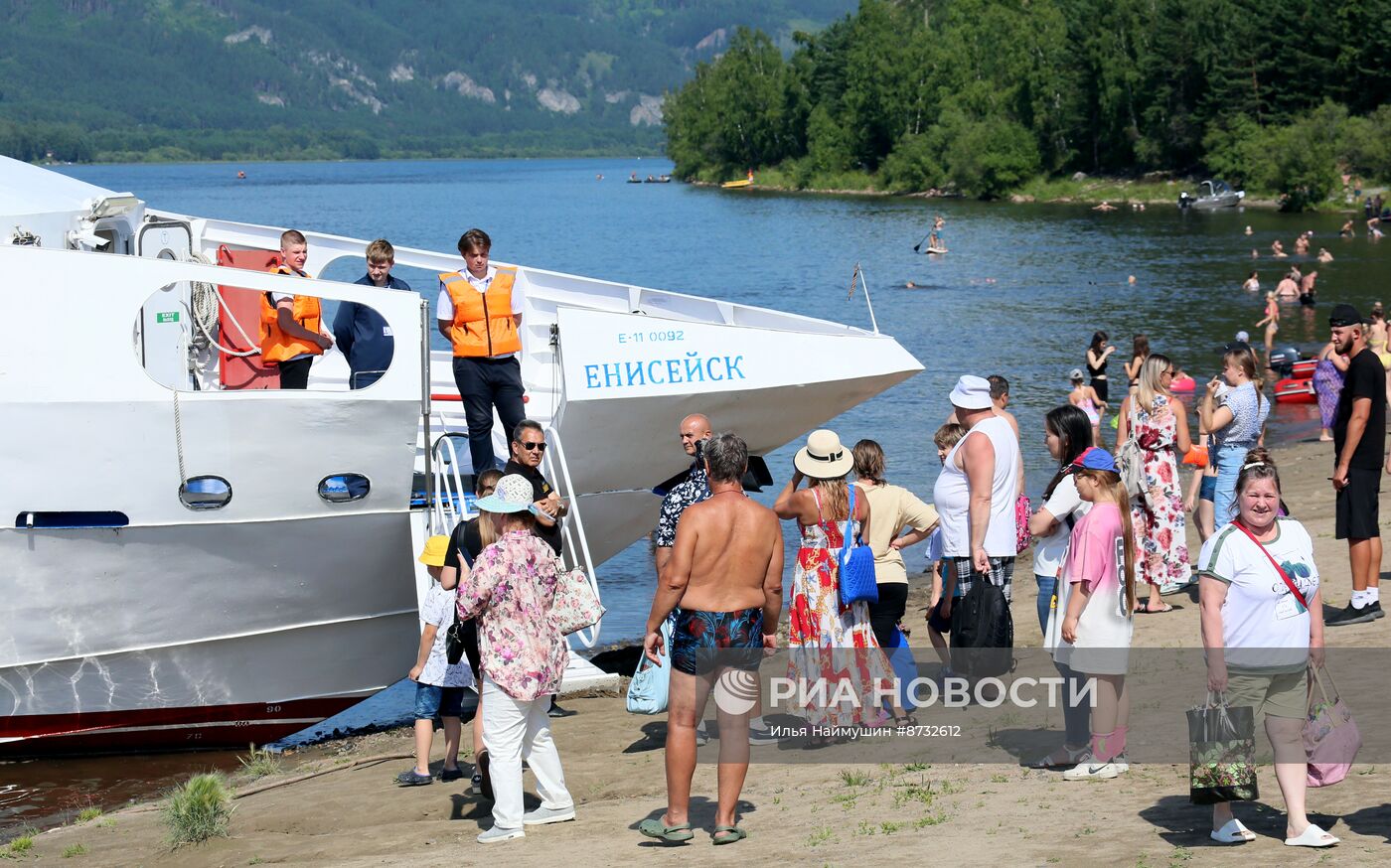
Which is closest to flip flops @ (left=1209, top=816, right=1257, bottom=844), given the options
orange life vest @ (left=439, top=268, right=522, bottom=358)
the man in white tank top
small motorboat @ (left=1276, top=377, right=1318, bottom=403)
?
the man in white tank top

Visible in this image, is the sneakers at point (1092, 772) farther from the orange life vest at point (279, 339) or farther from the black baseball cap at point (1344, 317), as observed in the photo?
the orange life vest at point (279, 339)

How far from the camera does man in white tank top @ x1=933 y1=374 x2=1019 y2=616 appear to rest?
26.9 ft

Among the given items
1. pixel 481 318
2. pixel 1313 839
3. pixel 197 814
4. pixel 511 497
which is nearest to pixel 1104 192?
pixel 481 318

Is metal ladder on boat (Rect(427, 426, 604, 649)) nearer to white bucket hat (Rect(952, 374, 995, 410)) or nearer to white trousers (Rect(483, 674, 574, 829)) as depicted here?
white trousers (Rect(483, 674, 574, 829))

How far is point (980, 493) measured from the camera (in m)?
8.22

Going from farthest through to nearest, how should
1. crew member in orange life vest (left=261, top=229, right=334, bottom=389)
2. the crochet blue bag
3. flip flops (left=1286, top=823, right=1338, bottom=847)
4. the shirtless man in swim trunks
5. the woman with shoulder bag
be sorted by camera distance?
1. crew member in orange life vest (left=261, top=229, right=334, bottom=389)
2. the crochet blue bag
3. the woman with shoulder bag
4. the shirtless man in swim trunks
5. flip flops (left=1286, top=823, right=1338, bottom=847)

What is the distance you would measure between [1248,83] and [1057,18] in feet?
101

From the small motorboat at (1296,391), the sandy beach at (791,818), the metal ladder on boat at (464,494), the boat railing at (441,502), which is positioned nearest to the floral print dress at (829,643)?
the sandy beach at (791,818)

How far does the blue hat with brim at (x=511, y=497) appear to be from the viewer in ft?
22.8

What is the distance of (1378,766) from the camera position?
672 centimetres

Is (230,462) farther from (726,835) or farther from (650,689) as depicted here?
(726,835)

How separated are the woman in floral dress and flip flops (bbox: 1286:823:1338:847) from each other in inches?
184

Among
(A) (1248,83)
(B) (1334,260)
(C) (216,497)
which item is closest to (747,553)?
(C) (216,497)

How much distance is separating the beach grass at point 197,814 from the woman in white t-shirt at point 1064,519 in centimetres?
425
